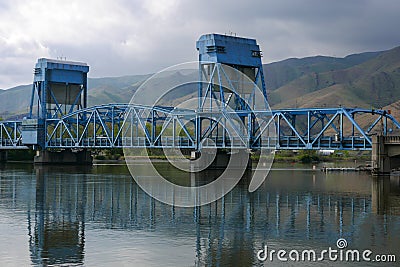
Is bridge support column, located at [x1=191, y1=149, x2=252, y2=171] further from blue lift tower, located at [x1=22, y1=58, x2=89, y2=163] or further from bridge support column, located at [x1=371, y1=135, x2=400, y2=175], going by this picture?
blue lift tower, located at [x1=22, y1=58, x2=89, y2=163]

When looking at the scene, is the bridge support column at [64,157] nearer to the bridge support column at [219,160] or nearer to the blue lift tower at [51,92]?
the blue lift tower at [51,92]

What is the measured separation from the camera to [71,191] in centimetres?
6450

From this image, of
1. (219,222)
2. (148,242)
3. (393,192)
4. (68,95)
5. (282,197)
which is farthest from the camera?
(68,95)

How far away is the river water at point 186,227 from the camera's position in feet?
99.0

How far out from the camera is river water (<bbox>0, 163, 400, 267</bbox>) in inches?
1188

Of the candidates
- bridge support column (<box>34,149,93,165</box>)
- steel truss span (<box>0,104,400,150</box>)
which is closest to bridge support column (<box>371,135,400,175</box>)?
steel truss span (<box>0,104,400,150</box>)

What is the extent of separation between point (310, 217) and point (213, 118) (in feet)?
204

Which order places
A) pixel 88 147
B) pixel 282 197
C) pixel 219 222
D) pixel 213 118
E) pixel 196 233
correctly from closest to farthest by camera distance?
pixel 196 233
pixel 219 222
pixel 282 197
pixel 213 118
pixel 88 147

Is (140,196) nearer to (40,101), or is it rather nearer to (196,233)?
(196,233)

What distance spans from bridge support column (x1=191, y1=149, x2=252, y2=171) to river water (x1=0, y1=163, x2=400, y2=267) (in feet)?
155

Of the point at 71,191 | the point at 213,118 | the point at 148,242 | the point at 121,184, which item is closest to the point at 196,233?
the point at 148,242

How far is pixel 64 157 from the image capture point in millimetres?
134875

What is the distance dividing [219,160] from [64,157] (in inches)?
1543

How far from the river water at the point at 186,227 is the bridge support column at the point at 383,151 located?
1861cm
